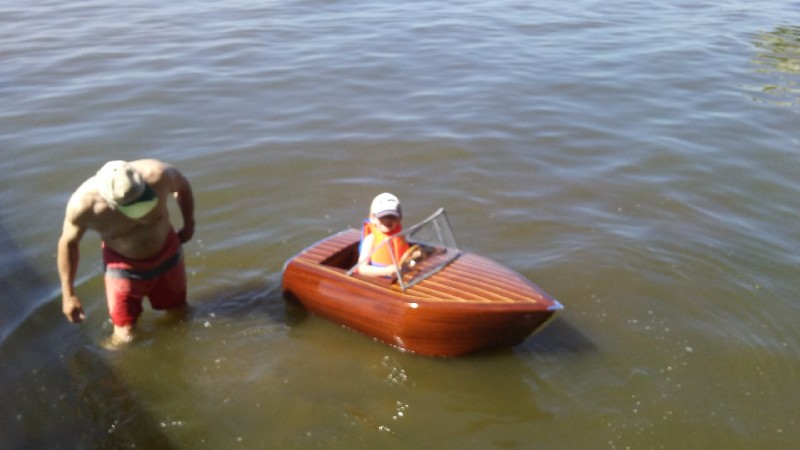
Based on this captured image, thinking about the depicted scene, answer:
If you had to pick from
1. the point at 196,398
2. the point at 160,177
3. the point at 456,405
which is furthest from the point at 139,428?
the point at 456,405

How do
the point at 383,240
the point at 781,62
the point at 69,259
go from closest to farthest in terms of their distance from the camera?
1. the point at 69,259
2. the point at 383,240
3. the point at 781,62

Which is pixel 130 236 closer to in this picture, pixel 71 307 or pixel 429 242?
pixel 71 307

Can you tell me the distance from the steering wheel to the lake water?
2.42 ft

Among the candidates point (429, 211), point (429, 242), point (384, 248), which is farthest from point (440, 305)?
point (429, 211)

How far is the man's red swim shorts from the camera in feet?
19.2

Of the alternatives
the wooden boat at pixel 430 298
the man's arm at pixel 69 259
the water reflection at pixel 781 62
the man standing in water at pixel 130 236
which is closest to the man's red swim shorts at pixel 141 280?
the man standing in water at pixel 130 236

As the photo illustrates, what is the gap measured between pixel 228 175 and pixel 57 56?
6.72m

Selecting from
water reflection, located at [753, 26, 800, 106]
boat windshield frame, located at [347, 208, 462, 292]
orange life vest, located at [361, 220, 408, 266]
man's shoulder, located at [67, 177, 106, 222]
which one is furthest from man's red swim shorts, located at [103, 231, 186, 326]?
water reflection, located at [753, 26, 800, 106]

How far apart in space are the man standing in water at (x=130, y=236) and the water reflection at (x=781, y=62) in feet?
31.3

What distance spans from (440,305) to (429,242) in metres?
0.95

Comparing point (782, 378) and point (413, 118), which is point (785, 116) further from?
point (782, 378)

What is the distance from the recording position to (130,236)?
5715 millimetres

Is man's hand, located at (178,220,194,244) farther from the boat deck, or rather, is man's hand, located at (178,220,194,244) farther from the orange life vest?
the orange life vest

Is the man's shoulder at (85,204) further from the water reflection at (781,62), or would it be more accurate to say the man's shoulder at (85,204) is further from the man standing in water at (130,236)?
the water reflection at (781,62)
